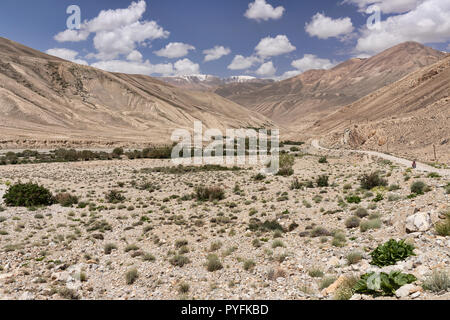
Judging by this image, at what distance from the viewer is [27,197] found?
16.7 meters

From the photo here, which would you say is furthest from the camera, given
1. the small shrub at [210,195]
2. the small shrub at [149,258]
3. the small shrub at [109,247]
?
the small shrub at [210,195]

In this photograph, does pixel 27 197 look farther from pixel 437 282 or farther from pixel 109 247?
pixel 437 282

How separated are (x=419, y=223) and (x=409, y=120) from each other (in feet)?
170

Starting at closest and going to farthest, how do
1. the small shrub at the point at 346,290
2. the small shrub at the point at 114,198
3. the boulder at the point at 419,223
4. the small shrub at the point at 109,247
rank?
1. the small shrub at the point at 346,290
2. the boulder at the point at 419,223
3. the small shrub at the point at 109,247
4. the small shrub at the point at 114,198

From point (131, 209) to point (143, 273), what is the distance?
8.29 metres

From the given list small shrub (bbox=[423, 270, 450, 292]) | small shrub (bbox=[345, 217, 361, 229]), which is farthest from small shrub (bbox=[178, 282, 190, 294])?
small shrub (bbox=[345, 217, 361, 229])

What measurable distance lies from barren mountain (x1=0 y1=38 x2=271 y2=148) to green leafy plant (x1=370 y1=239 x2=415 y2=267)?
59.9m

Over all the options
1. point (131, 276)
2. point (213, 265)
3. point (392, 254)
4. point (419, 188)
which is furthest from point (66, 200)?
point (419, 188)

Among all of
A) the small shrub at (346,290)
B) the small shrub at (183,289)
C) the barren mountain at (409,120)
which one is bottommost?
the small shrub at (183,289)

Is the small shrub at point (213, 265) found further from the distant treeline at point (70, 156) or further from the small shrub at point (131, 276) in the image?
the distant treeline at point (70, 156)

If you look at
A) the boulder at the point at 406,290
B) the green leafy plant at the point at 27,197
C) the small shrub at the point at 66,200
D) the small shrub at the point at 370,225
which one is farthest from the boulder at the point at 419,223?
the green leafy plant at the point at 27,197

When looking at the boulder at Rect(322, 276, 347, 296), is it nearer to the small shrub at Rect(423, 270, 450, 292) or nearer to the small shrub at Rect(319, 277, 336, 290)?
the small shrub at Rect(319, 277, 336, 290)

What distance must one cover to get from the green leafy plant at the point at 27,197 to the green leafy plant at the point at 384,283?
56.2 ft

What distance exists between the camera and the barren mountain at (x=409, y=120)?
43531 mm
